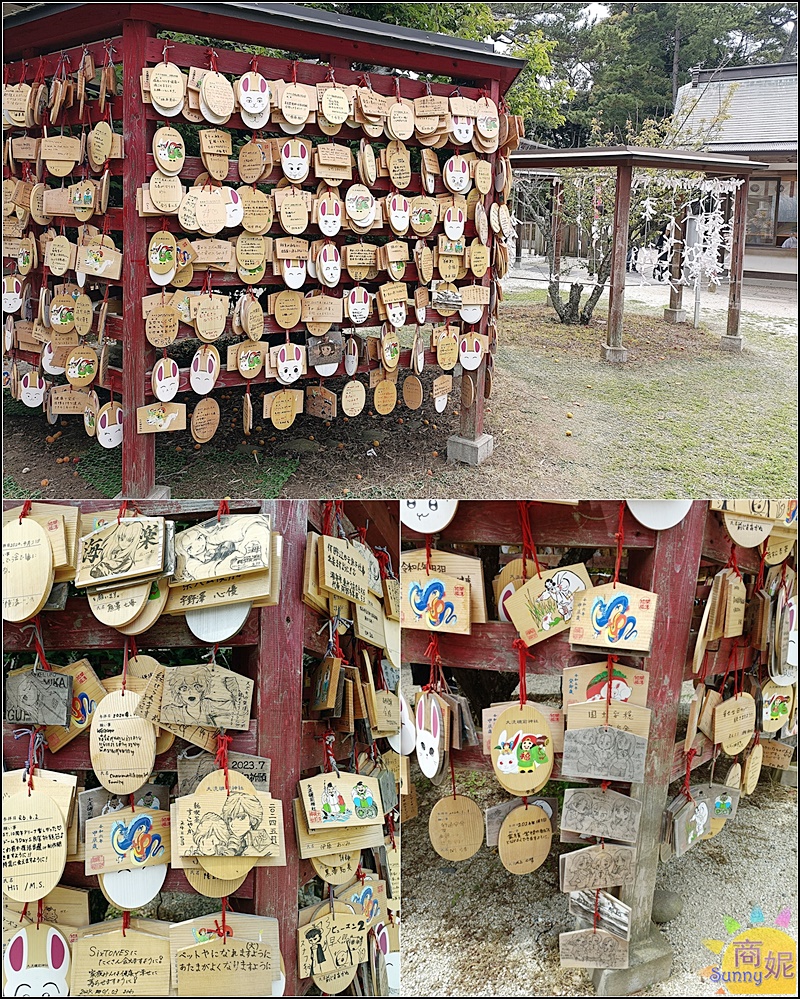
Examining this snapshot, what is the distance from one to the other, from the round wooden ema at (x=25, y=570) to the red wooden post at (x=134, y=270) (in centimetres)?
147

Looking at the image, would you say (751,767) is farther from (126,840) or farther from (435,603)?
(126,840)

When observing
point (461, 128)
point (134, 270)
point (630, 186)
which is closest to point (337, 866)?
point (134, 270)

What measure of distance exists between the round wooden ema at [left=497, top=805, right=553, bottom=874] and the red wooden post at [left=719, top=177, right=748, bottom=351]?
214 inches

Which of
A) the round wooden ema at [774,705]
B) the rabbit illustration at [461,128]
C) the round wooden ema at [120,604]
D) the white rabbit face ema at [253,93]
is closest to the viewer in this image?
the round wooden ema at [120,604]

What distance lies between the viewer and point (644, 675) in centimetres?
190

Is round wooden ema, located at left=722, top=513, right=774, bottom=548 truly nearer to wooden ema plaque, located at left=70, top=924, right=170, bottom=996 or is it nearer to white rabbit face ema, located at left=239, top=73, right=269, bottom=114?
wooden ema plaque, located at left=70, top=924, right=170, bottom=996

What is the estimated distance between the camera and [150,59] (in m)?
2.70

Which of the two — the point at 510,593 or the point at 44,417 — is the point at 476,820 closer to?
the point at 510,593

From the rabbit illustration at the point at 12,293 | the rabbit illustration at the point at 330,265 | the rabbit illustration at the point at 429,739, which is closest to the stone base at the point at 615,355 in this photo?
the rabbit illustration at the point at 330,265

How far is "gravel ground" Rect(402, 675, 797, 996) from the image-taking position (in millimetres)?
2104

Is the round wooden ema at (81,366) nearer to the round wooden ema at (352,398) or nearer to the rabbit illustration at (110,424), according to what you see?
the rabbit illustration at (110,424)

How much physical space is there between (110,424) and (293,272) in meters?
0.91

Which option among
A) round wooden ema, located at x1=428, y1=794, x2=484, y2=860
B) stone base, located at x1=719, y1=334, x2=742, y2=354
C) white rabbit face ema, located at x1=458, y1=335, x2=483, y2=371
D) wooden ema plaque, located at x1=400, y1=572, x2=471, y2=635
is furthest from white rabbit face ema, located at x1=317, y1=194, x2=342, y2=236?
stone base, located at x1=719, y1=334, x2=742, y2=354

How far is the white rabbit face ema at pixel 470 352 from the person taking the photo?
156 inches
